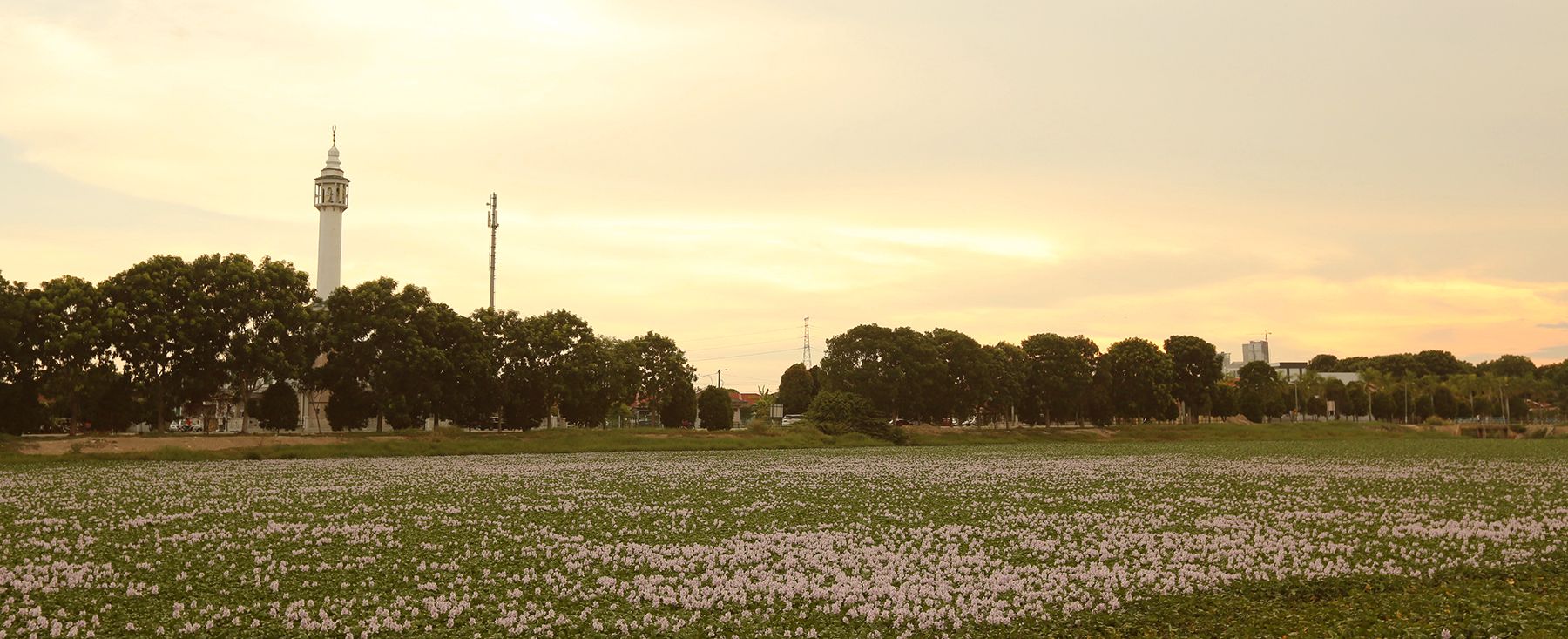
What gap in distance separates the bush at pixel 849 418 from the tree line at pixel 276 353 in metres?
18.8

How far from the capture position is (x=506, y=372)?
88500mm

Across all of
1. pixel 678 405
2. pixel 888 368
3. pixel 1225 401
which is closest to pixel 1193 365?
pixel 1225 401

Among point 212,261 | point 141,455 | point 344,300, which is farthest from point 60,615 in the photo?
point 344,300

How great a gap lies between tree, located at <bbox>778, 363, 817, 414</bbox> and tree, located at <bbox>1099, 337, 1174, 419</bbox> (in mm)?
41756

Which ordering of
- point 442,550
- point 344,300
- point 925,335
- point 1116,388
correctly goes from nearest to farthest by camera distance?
1. point 442,550
2. point 344,300
3. point 925,335
4. point 1116,388

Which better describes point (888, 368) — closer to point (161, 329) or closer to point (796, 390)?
point (796, 390)

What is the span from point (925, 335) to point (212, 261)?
6705cm

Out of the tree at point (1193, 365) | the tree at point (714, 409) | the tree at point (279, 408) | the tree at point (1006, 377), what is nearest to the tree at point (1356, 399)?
the tree at point (1193, 365)

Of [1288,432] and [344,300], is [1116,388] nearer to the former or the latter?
[1288,432]

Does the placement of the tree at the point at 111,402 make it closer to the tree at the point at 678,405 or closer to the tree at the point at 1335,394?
the tree at the point at 678,405

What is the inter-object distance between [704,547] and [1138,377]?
109316 mm

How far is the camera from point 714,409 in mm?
99625

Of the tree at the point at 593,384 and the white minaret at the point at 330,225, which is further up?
the white minaret at the point at 330,225

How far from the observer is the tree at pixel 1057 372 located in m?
115
